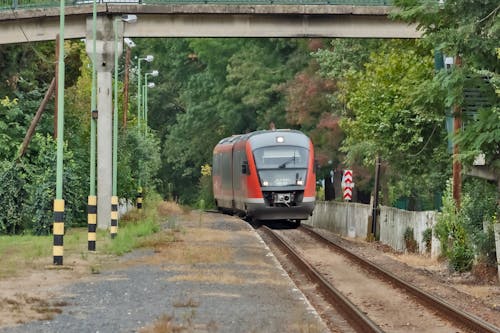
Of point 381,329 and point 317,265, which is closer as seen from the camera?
point 381,329

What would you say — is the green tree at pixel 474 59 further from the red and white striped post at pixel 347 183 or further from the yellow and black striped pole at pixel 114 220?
the red and white striped post at pixel 347 183

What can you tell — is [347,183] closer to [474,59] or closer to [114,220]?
[114,220]

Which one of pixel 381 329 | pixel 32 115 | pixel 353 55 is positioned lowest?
pixel 381 329

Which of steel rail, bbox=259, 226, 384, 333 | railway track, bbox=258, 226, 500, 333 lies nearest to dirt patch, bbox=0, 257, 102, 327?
steel rail, bbox=259, 226, 384, 333

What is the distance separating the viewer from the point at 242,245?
111 ft

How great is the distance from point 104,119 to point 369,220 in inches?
410

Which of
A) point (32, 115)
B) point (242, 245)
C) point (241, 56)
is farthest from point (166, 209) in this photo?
point (242, 245)

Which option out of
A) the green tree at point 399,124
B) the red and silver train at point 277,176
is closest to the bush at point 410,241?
the green tree at point 399,124

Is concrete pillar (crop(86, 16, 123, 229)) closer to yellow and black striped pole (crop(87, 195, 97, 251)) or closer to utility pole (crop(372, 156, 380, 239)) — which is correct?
yellow and black striped pole (crop(87, 195, 97, 251))

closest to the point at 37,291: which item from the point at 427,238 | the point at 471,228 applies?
the point at 471,228

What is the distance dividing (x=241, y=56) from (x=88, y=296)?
52316 millimetres

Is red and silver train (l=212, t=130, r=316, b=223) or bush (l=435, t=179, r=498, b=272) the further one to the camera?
red and silver train (l=212, t=130, r=316, b=223)

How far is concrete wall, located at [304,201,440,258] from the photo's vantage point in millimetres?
33844

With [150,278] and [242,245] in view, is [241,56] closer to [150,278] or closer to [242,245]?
[242,245]
